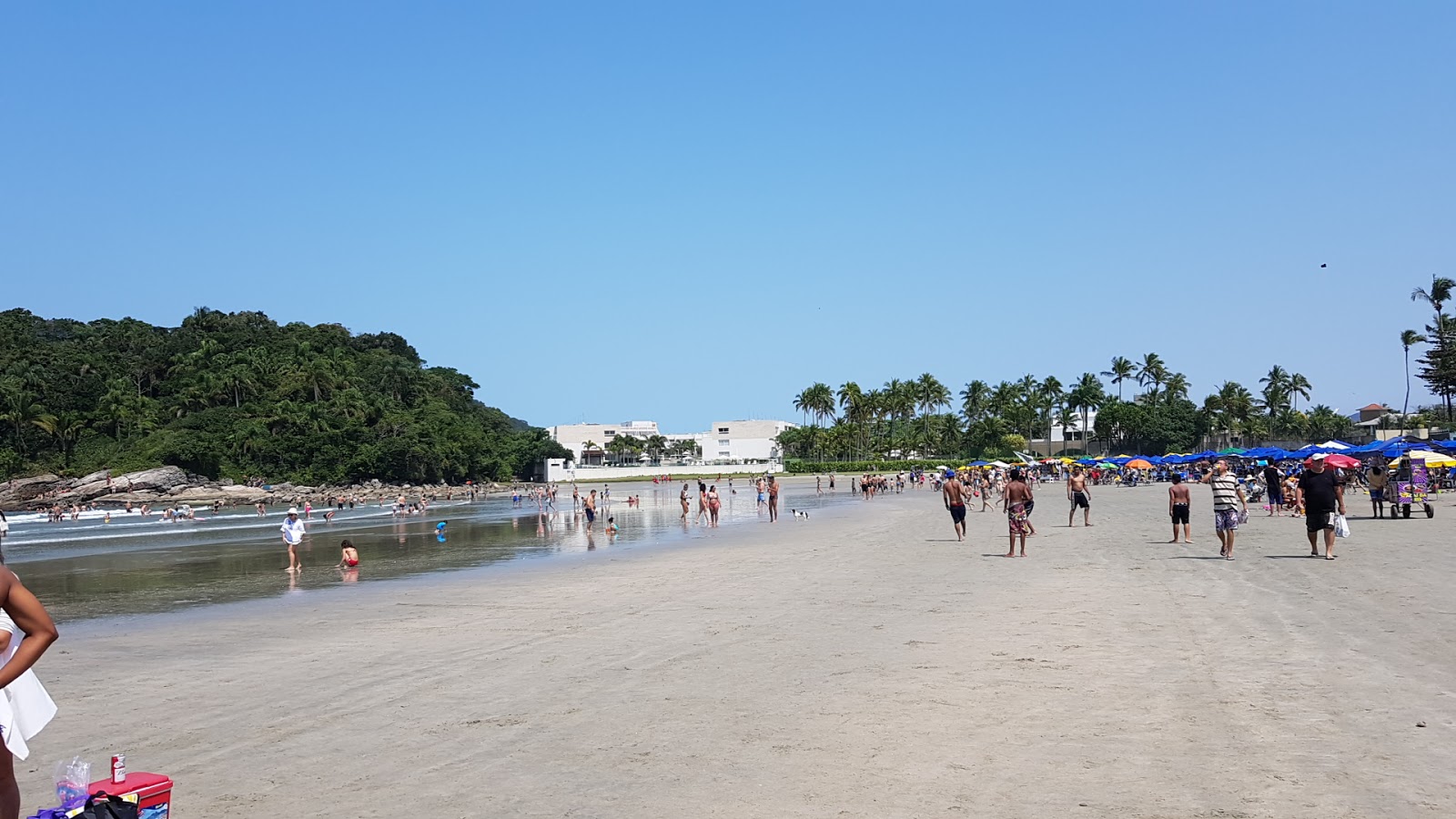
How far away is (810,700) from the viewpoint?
23.8 ft

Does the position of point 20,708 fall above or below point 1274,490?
above

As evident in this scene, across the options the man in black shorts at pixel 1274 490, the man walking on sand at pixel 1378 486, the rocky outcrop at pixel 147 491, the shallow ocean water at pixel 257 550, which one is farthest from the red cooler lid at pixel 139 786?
the rocky outcrop at pixel 147 491

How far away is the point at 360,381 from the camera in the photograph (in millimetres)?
112438

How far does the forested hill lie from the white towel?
310 ft

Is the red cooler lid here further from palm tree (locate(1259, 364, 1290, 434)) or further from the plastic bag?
palm tree (locate(1259, 364, 1290, 434))

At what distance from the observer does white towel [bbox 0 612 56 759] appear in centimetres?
375

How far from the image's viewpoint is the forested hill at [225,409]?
87.8 meters

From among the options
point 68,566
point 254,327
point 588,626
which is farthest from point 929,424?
point 588,626

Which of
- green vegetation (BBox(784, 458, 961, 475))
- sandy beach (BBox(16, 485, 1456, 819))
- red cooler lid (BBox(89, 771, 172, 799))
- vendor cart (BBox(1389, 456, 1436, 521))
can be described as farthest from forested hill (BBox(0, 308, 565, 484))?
red cooler lid (BBox(89, 771, 172, 799))

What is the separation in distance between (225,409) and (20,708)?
340 ft

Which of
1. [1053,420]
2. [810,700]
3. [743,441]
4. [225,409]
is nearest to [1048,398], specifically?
[1053,420]

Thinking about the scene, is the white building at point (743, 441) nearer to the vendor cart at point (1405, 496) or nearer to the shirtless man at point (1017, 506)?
the vendor cart at point (1405, 496)

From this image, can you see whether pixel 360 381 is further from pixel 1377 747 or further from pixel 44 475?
pixel 1377 747

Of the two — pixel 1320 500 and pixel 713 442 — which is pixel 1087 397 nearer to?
pixel 713 442
